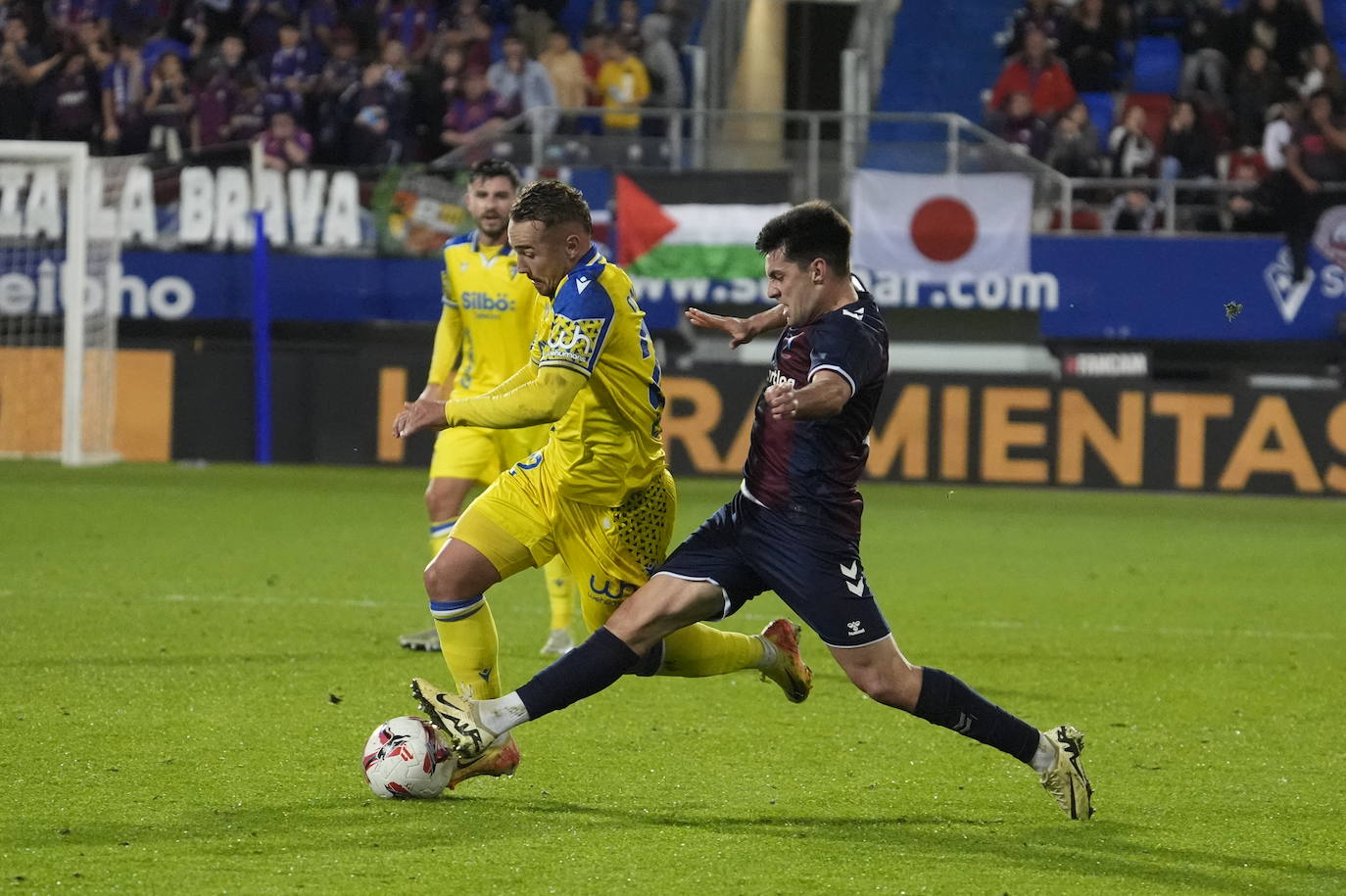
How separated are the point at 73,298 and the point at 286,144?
3.50m

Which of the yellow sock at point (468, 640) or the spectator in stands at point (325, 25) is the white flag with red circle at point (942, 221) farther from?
the yellow sock at point (468, 640)

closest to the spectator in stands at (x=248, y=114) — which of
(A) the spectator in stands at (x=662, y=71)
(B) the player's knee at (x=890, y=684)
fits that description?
(A) the spectator in stands at (x=662, y=71)

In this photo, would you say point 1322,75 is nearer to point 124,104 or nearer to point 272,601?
point 124,104

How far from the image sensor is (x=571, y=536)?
562cm

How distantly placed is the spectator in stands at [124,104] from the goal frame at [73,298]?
2858mm

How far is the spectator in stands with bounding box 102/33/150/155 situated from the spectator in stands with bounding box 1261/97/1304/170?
36.6 feet

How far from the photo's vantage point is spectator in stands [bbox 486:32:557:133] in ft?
62.2

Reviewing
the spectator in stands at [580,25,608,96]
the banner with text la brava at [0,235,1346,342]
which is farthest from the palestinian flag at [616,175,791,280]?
the spectator in stands at [580,25,608,96]

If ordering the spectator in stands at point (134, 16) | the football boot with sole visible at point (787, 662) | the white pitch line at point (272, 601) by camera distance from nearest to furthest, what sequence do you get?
the football boot with sole visible at point (787, 662) → the white pitch line at point (272, 601) → the spectator in stands at point (134, 16)

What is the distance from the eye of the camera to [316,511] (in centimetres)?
1414

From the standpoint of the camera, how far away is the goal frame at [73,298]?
1577 centimetres

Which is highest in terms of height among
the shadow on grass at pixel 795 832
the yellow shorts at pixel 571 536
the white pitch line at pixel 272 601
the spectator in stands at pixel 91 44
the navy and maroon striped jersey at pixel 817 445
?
the spectator in stands at pixel 91 44

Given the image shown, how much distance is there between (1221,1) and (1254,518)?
789 centimetres

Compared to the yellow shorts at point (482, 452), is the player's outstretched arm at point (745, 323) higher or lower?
higher
